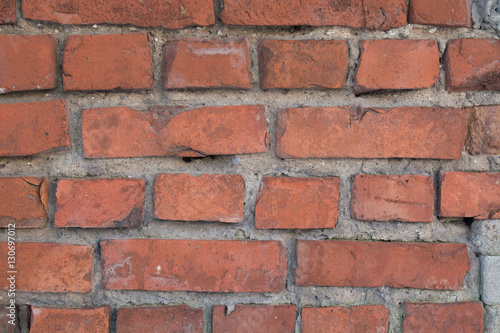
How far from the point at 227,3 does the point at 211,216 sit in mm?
410

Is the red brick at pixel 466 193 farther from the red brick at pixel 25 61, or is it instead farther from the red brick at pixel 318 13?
the red brick at pixel 25 61

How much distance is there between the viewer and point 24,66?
0.73 m

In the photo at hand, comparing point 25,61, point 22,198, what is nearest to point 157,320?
point 22,198

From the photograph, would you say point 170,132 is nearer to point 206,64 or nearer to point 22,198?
point 206,64

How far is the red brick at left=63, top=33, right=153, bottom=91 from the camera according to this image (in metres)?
0.73

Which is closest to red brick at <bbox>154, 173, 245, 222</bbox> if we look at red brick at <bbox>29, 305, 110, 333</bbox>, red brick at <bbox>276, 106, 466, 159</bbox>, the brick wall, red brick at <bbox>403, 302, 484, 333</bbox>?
the brick wall

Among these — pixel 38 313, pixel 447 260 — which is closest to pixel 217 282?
pixel 38 313

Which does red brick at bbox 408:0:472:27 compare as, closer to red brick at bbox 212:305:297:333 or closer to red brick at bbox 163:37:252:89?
red brick at bbox 163:37:252:89

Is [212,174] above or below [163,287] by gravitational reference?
above

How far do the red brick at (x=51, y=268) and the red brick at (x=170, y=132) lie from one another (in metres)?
0.20

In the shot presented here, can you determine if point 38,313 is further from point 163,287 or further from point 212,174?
point 212,174

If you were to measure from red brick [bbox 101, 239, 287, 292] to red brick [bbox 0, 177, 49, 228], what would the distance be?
0.15m

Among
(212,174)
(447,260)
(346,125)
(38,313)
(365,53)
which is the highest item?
(365,53)

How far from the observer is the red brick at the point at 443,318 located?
758 mm
